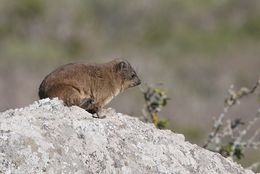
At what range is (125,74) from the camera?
29.7 ft

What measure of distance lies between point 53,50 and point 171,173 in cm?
2243

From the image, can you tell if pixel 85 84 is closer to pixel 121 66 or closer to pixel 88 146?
pixel 121 66

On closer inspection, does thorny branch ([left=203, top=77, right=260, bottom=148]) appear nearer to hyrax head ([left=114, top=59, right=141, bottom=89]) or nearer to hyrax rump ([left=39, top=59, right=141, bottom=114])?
hyrax rump ([left=39, top=59, right=141, bottom=114])

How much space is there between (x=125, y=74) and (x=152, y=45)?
19.6 m

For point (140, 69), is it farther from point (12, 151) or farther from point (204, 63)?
point (12, 151)

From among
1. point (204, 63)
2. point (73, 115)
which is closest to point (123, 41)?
point (204, 63)

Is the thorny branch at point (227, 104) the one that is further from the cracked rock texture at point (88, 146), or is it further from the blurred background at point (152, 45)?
the blurred background at point (152, 45)

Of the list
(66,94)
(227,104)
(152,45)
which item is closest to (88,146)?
(66,94)

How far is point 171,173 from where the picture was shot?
17.5ft

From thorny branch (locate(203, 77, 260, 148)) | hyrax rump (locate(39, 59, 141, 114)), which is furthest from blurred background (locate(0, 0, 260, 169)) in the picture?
thorny branch (locate(203, 77, 260, 148))

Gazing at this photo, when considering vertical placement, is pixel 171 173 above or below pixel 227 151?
below

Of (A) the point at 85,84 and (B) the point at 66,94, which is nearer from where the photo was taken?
(B) the point at 66,94

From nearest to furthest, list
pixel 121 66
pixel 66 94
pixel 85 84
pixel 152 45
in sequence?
pixel 66 94, pixel 85 84, pixel 121 66, pixel 152 45

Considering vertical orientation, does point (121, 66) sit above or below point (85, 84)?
above
